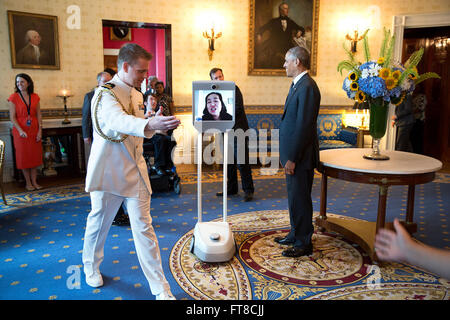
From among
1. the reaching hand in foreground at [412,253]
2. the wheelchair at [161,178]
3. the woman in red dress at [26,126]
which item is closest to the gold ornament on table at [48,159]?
the woman in red dress at [26,126]

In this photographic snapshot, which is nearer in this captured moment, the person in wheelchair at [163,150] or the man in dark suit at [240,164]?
the man in dark suit at [240,164]

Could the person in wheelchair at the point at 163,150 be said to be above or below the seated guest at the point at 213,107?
below

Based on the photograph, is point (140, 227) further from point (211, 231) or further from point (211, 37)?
point (211, 37)

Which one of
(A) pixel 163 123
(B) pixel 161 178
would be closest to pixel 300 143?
(A) pixel 163 123

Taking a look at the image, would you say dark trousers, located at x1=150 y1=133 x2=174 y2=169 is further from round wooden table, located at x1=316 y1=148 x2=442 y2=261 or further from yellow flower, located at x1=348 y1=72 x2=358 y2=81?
yellow flower, located at x1=348 y1=72 x2=358 y2=81

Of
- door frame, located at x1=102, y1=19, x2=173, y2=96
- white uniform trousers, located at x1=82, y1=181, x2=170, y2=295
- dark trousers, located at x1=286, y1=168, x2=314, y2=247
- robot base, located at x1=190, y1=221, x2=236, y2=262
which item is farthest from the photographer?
door frame, located at x1=102, y1=19, x2=173, y2=96

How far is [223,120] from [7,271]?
2.27 m

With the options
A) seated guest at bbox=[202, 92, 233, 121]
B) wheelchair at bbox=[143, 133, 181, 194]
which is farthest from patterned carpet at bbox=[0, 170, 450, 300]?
seated guest at bbox=[202, 92, 233, 121]

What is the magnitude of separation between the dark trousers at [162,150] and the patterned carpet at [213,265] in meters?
0.60

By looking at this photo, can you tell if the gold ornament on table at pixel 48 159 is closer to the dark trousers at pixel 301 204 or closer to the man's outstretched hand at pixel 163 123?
the dark trousers at pixel 301 204

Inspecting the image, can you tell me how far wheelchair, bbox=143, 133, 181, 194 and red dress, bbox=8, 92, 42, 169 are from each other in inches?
70.8

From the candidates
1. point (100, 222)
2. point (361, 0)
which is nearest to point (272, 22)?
point (361, 0)

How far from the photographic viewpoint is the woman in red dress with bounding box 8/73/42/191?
5801 mm

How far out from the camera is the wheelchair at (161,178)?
5715mm
